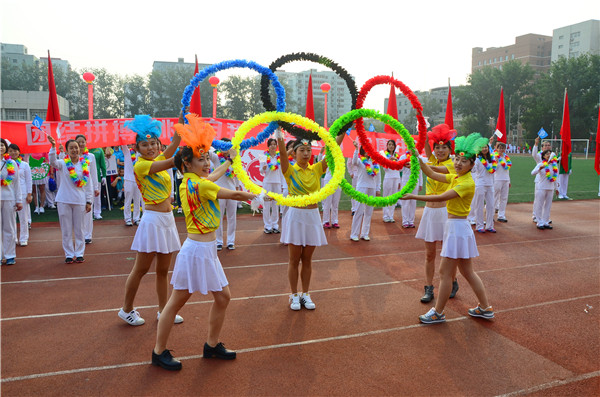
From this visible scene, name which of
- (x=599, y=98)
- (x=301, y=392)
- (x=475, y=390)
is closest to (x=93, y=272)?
(x=301, y=392)

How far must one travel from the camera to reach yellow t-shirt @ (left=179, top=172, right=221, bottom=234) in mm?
3879

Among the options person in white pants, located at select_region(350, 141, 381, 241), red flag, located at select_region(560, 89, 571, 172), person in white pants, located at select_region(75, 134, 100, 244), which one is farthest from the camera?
red flag, located at select_region(560, 89, 571, 172)

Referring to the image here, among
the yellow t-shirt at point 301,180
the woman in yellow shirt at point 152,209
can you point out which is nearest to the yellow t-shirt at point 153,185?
the woman in yellow shirt at point 152,209

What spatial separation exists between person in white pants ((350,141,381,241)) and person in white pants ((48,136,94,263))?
604 cm

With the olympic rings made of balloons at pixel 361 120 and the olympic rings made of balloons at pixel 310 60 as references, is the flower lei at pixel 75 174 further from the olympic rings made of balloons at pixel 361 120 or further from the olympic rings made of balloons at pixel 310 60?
the olympic rings made of balloons at pixel 361 120

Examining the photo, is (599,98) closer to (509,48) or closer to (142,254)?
(509,48)

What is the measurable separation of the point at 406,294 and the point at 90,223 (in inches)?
300

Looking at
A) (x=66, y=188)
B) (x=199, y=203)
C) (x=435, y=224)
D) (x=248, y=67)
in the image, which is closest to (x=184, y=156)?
(x=199, y=203)

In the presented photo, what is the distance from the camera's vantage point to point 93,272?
738 cm

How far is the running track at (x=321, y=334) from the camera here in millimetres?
3852

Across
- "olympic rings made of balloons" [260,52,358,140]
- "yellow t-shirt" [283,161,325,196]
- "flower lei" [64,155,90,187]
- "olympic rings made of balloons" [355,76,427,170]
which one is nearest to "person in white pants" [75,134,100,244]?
"flower lei" [64,155,90,187]

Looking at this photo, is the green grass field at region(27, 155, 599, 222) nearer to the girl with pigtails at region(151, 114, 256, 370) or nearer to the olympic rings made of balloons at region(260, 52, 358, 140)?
the olympic rings made of balloons at region(260, 52, 358, 140)

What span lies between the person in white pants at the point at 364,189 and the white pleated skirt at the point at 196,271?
6.53 metres

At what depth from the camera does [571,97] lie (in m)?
60.8
